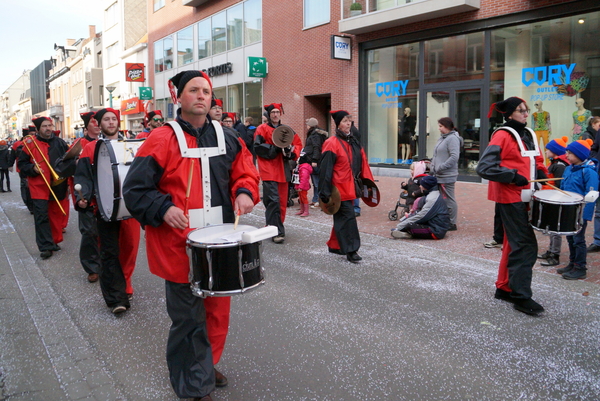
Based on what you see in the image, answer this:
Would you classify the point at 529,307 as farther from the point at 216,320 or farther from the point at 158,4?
the point at 158,4

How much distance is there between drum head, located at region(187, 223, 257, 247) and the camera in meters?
2.79

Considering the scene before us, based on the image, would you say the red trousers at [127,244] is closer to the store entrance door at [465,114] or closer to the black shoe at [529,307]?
the black shoe at [529,307]

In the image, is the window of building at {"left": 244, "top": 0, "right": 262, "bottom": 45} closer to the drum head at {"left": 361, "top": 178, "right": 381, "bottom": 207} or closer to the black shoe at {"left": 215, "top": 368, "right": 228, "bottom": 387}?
the drum head at {"left": 361, "top": 178, "right": 381, "bottom": 207}

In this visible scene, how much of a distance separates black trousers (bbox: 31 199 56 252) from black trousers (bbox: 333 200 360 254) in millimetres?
4128

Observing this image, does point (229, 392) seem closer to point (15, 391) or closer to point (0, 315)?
point (15, 391)

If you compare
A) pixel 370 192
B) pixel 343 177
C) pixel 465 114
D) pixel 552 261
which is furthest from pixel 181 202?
pixel 465 114

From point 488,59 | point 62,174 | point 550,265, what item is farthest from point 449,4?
point 62,174

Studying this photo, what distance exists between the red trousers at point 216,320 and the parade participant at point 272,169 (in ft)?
15.1

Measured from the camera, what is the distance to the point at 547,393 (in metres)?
3.28

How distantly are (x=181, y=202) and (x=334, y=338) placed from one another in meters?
1.89

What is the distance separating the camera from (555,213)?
15.1 feet

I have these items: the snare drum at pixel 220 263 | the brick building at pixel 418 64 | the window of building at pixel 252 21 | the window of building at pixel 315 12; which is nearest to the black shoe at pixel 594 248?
the snare drum at pixel 220 263

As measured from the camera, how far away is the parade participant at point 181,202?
116 inches

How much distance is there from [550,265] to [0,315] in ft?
20.1
